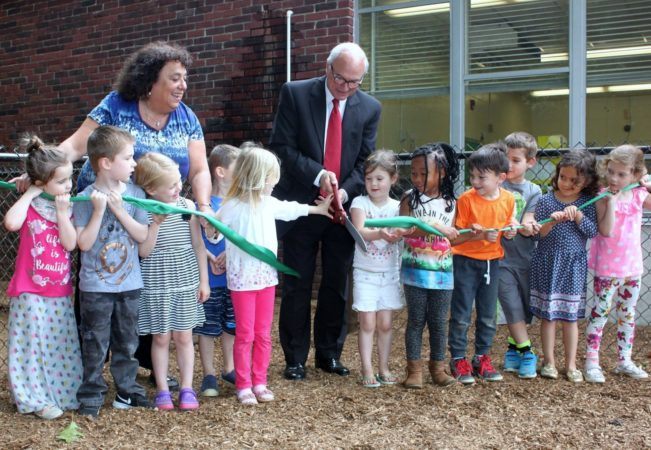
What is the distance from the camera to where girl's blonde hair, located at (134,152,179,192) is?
358cm

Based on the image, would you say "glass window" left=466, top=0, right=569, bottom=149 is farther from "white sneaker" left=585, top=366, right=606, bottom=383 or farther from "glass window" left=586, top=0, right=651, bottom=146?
"white sneaker" left=585, top=366, right=606, bottom=383

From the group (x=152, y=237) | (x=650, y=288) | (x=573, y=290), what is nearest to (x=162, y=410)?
(x=152, y=237)

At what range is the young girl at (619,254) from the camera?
4129 millimetres

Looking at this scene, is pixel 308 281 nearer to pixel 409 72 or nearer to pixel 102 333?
pixel 102 333

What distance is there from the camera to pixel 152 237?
11.7ft

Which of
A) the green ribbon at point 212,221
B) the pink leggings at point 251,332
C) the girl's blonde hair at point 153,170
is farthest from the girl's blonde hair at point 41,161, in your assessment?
the pink leggings at point 251,332

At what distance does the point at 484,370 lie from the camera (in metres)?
4.23

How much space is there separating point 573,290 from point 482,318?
21.8 inches

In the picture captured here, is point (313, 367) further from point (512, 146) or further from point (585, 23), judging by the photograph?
point (585, 23)

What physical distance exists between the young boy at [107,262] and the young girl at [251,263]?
1.56 feet

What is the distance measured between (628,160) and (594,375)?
127 centimetres

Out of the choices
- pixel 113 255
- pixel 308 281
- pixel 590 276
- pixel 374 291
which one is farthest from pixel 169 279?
pixel 590 276

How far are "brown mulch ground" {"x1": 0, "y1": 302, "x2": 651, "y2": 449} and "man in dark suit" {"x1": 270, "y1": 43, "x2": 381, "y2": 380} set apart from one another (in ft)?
1.29

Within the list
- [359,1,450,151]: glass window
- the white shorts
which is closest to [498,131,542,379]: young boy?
the white shorts
